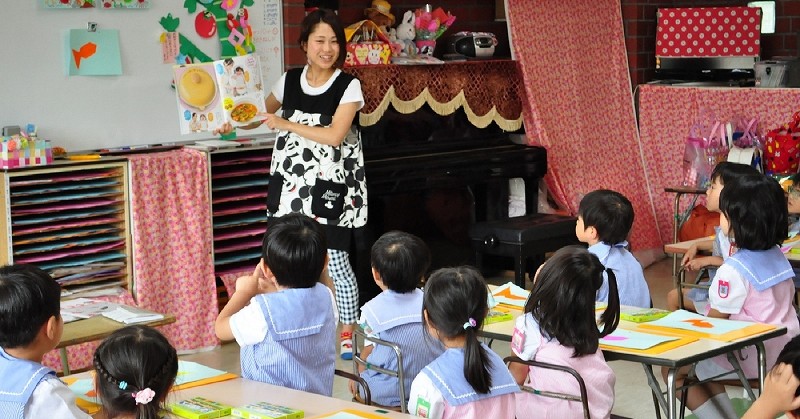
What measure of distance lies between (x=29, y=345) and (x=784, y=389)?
1.62m

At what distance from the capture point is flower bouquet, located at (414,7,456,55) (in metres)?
6.26

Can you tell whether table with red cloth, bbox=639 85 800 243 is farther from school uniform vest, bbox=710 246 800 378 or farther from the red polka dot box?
school uniform vest, bbox=710 246 800 378

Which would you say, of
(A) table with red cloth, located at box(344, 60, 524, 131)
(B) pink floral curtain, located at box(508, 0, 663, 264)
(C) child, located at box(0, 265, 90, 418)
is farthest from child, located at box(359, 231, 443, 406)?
(B) pink floral curtain, located at box(508, 0, 663, 264)

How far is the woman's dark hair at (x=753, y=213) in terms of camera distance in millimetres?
3586

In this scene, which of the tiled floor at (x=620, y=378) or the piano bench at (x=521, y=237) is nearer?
the tiled floor at (x=620, y=378)

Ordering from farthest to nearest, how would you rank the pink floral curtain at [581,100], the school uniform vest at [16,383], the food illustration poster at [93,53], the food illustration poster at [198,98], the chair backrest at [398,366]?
the pink floral curtain at [581,100] < the food illustration poster at [93,53] < the food illustration poster at [198,98] < the chair backrest at [398,366] < the school uniform vest at [16,383]

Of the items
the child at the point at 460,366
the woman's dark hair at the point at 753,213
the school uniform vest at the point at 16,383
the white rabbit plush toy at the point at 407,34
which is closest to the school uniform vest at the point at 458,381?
the child at the point at 460,366

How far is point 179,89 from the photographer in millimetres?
4578

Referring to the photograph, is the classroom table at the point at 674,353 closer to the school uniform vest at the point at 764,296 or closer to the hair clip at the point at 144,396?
A: the school uniform vest at the point at 764,296

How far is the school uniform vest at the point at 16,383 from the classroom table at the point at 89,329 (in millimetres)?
721

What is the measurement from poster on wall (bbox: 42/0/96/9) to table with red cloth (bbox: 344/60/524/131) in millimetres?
1381

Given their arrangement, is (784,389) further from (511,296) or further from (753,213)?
(511,296)

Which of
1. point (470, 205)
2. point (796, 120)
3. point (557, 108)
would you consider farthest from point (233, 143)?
point (796, 120)

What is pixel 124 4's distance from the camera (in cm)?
496
